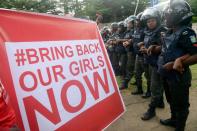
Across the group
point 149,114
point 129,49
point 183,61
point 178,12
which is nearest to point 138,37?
point 129,49

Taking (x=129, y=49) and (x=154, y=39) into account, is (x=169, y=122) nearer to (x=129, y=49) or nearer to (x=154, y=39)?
(x=154, y=39)

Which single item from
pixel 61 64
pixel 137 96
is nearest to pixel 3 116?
pixel 61 64

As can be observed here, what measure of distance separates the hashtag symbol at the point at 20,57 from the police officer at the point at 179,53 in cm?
187

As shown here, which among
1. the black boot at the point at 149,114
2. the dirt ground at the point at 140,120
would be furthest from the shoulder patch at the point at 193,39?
the black boot at the point at 149,114

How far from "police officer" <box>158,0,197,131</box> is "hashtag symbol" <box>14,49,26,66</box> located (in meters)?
1.87

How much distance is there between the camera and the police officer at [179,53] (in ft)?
10.3

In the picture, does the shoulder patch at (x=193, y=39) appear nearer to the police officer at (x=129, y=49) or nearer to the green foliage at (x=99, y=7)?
the police officer at (x=129, y=49)

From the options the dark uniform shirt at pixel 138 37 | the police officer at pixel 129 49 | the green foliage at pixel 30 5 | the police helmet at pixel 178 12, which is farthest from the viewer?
the green foliage at pixel 30 5

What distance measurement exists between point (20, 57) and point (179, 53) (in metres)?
2.02

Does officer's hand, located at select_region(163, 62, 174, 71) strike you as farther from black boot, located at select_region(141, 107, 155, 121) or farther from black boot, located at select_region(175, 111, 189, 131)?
black boot, located at select_region(141, 107, 155, 121)

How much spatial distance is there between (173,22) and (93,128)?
1.71 meters

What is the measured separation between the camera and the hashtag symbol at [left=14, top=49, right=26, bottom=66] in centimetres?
189

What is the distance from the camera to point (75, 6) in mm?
38625

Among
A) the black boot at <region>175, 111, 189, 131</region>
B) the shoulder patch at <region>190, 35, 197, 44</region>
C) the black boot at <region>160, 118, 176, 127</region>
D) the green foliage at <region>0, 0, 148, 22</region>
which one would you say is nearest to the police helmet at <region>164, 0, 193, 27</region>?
the shoulder patch at <region>190, 35, 197, 44</region>
